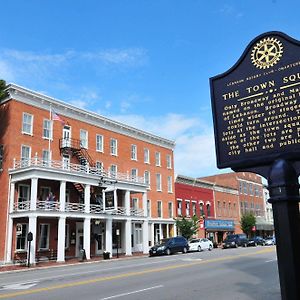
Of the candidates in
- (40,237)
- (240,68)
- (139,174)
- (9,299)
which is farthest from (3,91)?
(240,68)

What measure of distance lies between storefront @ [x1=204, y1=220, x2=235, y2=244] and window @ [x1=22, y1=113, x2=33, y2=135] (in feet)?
101

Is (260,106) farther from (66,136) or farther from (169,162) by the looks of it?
(169,162)

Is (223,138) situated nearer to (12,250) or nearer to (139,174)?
(12,250)

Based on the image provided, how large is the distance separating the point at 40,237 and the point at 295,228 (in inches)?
1209

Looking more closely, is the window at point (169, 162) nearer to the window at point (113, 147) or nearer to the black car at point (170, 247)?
the window at point (113, 147)

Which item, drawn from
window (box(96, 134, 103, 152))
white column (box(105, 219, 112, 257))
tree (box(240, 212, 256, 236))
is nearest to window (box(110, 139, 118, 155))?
window (box(96, 134, 103, 152))

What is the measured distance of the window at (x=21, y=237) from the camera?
31.7 m

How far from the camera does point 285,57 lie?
529 centimetres

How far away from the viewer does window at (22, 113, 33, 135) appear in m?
33.9

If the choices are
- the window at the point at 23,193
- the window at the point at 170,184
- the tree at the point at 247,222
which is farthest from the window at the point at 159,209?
the tree at the point at 247,222

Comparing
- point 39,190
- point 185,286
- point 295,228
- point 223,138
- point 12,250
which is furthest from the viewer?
point 39,190

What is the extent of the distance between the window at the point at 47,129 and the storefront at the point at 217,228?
93.9 feet

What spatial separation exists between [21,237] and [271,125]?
3010 centimetres

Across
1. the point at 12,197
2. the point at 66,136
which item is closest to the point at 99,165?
the point at 66,136
